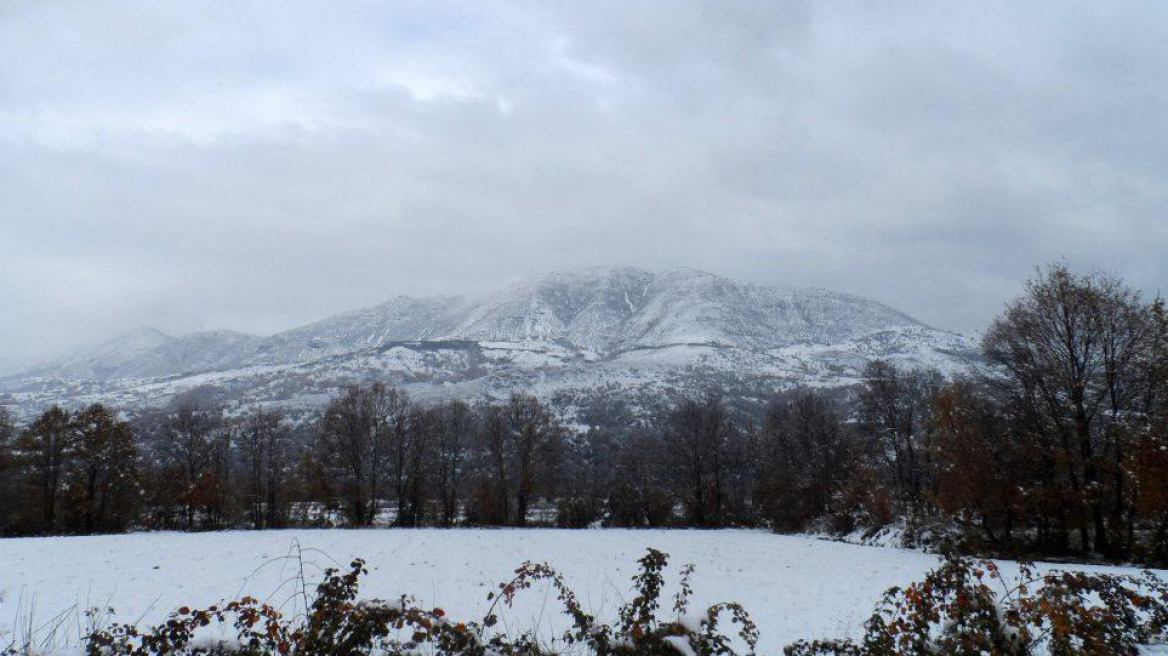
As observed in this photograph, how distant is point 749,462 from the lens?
6075 cm

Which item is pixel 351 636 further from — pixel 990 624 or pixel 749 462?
pixel 749 462

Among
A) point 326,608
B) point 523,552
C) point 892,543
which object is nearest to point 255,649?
point 326,608

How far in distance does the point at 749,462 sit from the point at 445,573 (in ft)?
147

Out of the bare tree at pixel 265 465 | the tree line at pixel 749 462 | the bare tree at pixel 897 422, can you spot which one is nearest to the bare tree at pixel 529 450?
the tree line at pixel 749 462

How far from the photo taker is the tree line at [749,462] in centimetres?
2448

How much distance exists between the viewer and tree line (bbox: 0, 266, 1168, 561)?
24484 millimetres

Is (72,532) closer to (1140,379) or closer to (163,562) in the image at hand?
(163,562)

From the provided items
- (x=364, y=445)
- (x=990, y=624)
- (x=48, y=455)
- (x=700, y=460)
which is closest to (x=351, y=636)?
(x=990, y=624)

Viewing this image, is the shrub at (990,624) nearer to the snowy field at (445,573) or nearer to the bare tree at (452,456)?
the snowy field at (445,573)

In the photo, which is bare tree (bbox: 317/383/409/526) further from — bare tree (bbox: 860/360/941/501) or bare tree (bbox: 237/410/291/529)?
bare tree (bbox: 860/360/941/501)

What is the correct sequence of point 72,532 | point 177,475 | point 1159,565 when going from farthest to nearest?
point 177,475, point 72,532, point 1159,565

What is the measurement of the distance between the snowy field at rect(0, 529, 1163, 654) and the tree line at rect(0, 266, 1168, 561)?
4842mm

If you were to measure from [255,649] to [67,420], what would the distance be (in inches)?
1951

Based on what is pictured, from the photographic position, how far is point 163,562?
23.2 metres
